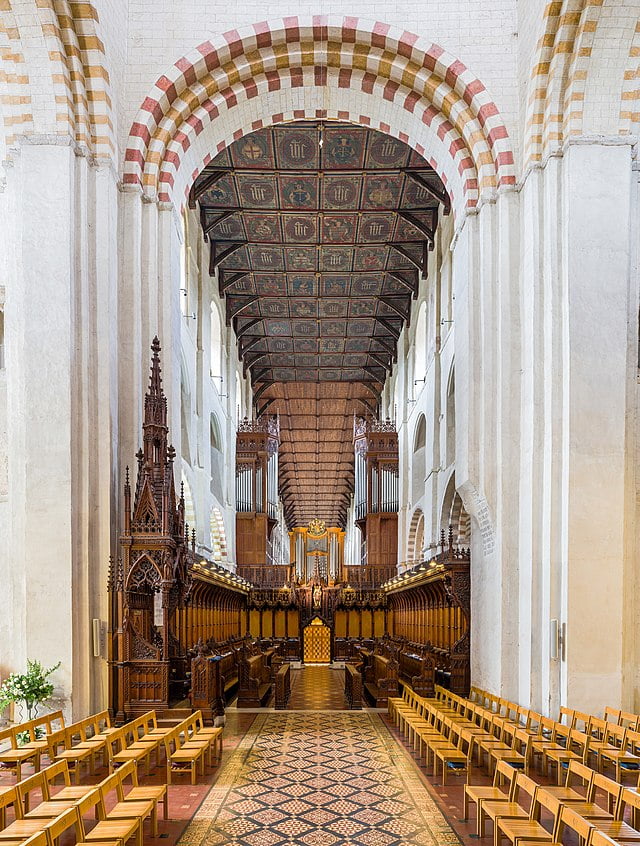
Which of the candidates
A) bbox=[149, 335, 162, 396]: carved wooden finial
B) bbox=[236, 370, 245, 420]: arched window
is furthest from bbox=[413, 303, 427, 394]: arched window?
bbox=[149, 335, 162, 396]: carved wooden finial

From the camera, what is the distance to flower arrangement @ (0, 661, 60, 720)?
10.1 m

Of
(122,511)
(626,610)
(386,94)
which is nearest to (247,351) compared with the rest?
(386,94)

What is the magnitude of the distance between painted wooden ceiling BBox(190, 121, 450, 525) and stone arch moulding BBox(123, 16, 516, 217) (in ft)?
→ 5.18

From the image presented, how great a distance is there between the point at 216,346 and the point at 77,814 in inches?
799

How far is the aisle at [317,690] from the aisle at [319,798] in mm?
3715

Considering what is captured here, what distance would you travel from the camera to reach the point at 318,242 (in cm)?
2309

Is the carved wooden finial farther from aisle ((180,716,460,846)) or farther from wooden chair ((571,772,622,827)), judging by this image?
wooden chair ((571,772,622,827))

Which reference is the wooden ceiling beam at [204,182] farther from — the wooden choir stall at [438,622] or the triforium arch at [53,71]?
the wooden choir stall at [438,622]

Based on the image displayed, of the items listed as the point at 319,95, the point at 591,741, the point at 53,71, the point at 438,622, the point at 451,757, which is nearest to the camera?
the point at 591,741

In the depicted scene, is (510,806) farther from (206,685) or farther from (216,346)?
(216,346)

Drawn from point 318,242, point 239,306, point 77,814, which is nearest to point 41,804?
point 77,814

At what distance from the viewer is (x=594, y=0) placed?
36.2 ft

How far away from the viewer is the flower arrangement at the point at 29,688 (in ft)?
33.0

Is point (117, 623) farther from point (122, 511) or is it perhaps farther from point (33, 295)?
point (33, 295)
